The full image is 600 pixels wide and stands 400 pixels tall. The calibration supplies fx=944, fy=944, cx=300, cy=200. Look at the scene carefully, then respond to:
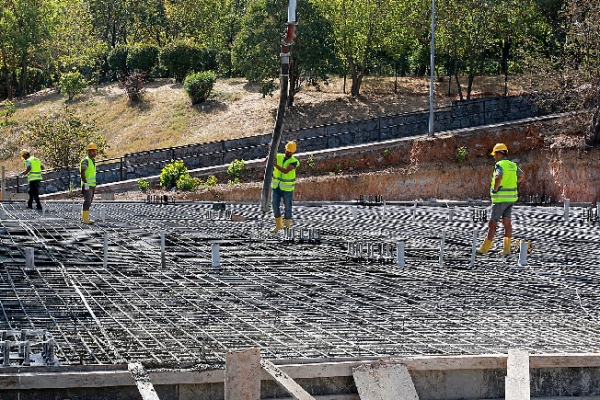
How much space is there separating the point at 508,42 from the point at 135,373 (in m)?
38.5

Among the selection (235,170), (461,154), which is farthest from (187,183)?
(461,154)

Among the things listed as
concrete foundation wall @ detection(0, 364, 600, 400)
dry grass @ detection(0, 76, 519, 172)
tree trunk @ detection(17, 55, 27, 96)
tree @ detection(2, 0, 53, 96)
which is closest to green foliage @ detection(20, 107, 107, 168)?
dry grass @ detection(0, 76, 519, 172)

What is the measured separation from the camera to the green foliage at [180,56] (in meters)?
47.4

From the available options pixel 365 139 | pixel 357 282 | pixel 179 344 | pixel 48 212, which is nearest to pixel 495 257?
pixel 357 282

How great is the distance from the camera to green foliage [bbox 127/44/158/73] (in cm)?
4988

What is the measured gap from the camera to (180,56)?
156 ft

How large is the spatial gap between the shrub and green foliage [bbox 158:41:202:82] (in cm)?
144

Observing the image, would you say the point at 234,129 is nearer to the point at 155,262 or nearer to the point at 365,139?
the point at 365,139

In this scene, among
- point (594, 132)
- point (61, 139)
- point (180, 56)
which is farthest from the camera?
point (180, 56)

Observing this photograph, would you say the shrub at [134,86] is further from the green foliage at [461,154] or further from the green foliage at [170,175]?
the green foliage at [461,154]

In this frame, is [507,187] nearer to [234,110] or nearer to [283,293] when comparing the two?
[283,293]

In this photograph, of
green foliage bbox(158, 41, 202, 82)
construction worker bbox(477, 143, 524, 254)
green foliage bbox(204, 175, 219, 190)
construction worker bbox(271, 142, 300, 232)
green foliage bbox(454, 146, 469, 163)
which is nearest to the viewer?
construction worker bbox(477, 143, 524, 254)

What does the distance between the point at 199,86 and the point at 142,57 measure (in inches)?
323

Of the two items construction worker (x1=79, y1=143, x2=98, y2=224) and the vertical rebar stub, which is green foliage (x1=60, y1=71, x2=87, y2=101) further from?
the vertical rebar stub
